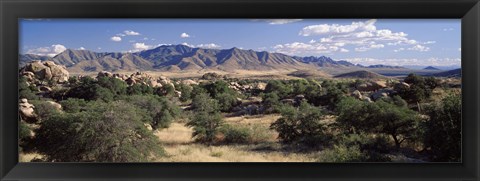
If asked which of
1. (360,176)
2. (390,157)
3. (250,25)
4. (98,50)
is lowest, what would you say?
(390,157)

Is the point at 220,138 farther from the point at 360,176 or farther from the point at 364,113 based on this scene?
the point at 360,176

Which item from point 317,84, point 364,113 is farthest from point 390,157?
point 317,84

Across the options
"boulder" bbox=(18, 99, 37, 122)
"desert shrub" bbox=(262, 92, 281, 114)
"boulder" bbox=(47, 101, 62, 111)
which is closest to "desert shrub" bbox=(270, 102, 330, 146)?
"desert shrub" bbox=(262, 92, 281, 114)

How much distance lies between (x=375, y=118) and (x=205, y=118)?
4.47ft

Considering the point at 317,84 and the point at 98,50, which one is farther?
the point at 317,84

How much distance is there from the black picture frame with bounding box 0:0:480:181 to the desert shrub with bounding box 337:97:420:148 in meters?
1.32

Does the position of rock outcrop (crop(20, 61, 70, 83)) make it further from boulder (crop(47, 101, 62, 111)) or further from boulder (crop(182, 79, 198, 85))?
boulder (crop(182, 79, 198, 85))

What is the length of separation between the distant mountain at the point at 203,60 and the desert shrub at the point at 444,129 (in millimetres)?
870

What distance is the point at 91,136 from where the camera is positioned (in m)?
2.20

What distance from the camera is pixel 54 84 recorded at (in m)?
Answer: 2.52

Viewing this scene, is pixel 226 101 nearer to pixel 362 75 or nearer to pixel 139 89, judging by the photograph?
pixel 139 89

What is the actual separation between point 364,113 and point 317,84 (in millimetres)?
572

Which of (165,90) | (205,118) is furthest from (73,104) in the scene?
(205,118)

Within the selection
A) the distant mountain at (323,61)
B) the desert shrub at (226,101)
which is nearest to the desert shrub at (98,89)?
the desert shrub at (226,101)
